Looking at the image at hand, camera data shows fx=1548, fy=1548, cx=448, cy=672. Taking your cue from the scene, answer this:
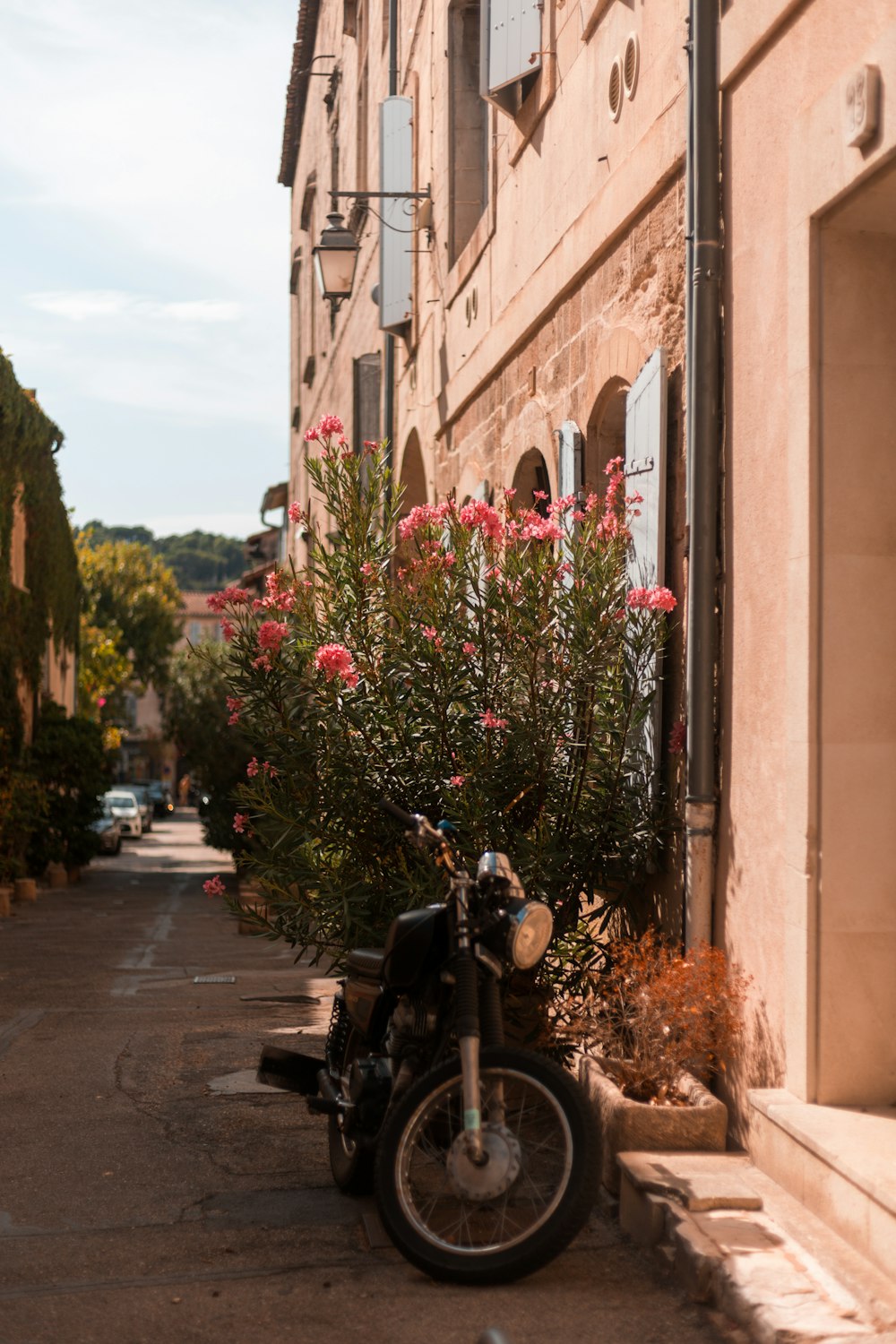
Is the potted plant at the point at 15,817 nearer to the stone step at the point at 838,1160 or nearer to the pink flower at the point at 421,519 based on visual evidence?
the pink flower at the point at 421,519

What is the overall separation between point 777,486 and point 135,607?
50.1 m

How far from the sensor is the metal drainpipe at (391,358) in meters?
14.7

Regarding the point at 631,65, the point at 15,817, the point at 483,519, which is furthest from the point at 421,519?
the point at 15,817

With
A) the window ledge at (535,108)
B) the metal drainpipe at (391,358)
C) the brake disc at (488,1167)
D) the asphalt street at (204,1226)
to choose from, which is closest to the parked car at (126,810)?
the metal drainpipe at (391,358)

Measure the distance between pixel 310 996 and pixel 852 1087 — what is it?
19.0 feet

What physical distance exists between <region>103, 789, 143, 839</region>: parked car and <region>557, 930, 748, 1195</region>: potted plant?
39.3m

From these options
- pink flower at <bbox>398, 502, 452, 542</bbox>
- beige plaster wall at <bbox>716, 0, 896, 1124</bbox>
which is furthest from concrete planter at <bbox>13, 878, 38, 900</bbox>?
beige plaster wall at <bbox>716, 0, 896, 1124</bbox>

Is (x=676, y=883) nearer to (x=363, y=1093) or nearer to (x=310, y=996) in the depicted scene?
(x=363, y=1093)

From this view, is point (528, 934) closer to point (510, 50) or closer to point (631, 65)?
point (631, 65)

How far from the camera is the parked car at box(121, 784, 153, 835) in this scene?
51719 millimetres

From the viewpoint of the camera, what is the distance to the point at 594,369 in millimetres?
7492

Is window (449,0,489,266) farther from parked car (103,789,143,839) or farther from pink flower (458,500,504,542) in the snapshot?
parked car (103,789,143,839)

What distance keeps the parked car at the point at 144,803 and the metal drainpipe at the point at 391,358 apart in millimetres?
32697

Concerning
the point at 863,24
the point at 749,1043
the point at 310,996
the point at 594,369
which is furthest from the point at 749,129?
Result: the point at 310,996
